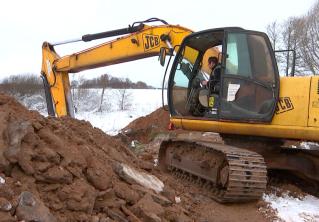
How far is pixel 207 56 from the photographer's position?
7.96 m

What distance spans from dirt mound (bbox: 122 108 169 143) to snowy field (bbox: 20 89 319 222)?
4.79 ft

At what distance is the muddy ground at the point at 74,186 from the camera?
417 centimetres

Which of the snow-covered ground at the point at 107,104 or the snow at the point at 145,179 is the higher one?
the snow at the point at 145,179

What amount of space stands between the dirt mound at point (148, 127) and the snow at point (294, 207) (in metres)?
6.15

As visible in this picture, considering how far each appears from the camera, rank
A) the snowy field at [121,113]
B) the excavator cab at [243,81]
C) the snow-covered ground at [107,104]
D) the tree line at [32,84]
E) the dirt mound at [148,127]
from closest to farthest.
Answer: the snowy field at [121,113], the excavator cab at [243,81], the dirt mound at [148,127], the tree line at [32,84], the snow-covered ground at [107,104]

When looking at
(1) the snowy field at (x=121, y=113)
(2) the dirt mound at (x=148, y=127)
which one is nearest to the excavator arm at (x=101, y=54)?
(2) the dirt mound at (x=148, y=127)

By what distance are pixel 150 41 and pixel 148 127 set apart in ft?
16.5

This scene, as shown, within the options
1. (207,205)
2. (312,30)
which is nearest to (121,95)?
(312,30)

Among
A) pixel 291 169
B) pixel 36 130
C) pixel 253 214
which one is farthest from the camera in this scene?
pixel 291 169

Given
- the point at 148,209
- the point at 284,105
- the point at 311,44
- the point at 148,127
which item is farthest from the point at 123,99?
the point at 148,209

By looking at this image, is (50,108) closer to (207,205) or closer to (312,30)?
(207,205)

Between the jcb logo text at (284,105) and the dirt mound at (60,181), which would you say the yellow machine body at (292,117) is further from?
the dirt mound at (60,181)

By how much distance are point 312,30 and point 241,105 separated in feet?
64.8

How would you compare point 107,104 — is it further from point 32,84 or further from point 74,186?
point 74,186
